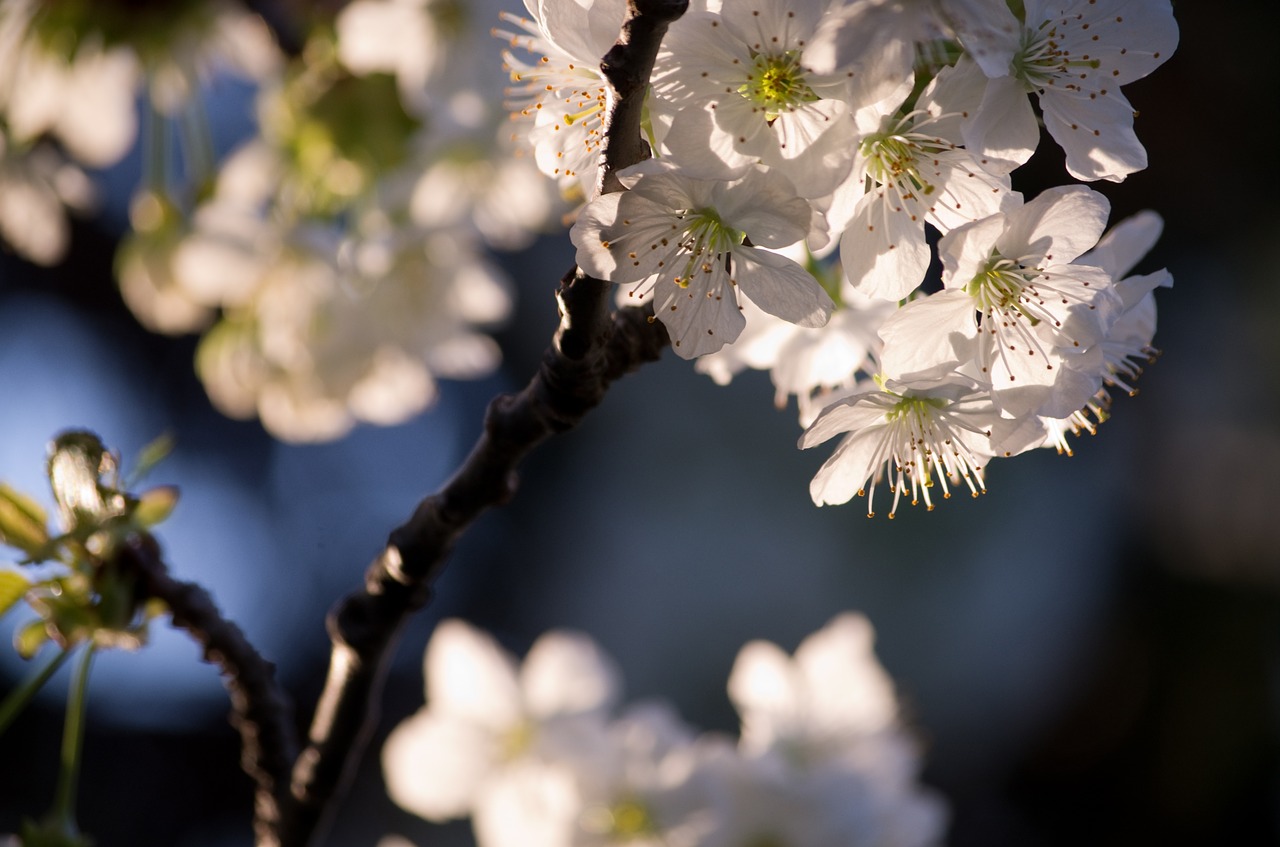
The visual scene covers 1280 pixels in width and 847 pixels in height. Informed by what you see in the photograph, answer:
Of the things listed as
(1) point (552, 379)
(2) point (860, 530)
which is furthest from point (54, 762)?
(1) point (552, 379)

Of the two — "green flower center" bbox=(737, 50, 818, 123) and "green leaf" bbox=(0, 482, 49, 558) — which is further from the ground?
"green flower center" bbox=(737, 50, 818, 123)

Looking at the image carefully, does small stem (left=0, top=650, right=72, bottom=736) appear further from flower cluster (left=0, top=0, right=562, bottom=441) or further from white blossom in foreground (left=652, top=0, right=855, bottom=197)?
flower cluster (left=0, top=0, right=562, bottom=441)

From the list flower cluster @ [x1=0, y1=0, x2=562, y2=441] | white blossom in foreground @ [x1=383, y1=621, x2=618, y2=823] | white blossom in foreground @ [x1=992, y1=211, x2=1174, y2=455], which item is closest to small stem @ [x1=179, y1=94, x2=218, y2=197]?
flower cluster @ [x1=0, y1=0, x2=562, y2=441]

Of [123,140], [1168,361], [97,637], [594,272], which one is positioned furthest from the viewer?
[1168,361]

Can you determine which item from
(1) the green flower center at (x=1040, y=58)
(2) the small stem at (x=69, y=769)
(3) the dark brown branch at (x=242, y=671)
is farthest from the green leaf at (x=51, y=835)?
(1) the green flower center at (x=1040, y=58)

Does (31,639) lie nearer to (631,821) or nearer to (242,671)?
(242,671)

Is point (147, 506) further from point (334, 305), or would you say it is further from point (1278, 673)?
point (1278, 673)
